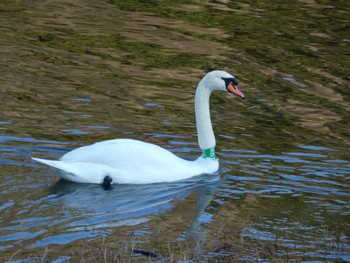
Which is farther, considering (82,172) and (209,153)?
(209,153)

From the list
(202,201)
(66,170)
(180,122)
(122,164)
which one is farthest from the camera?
(180,122)

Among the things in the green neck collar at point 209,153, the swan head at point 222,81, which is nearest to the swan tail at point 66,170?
the green neck collar at point 209,153

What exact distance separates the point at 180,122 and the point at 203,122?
1.81 meters

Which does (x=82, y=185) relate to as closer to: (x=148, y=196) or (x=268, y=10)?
(x=148, y=196)

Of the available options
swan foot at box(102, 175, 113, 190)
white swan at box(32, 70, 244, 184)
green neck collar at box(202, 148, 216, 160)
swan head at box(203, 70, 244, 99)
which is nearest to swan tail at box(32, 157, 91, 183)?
white swan at box(32, 70, 244, 184)

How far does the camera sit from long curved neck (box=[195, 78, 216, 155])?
1083 centimetres

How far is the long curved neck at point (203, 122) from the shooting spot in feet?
35.5

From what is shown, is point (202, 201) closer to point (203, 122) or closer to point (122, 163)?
point (122, 163)

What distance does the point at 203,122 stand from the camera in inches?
428

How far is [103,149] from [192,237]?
199 centimetres

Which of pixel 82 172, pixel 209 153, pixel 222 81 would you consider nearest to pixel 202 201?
pixel 209 153

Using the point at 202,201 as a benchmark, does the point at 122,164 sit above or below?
above

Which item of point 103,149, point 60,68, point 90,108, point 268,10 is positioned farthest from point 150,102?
point 268,10

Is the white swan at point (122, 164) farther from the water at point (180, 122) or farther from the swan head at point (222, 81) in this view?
the swan head at point (222, 81)
